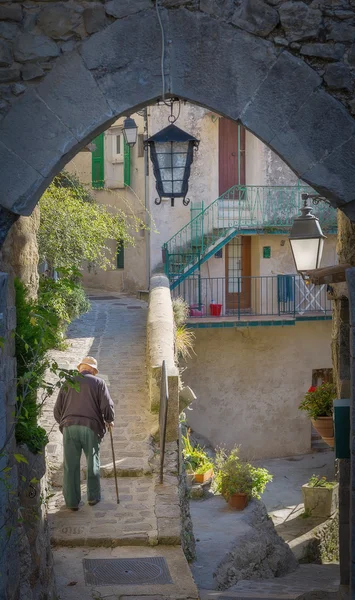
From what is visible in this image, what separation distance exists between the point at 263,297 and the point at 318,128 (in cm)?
1494

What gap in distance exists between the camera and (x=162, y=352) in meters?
10.6

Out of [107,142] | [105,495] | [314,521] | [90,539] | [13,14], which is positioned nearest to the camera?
[13,14]

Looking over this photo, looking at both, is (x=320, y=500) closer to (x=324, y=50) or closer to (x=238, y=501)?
(x=238, y=501)

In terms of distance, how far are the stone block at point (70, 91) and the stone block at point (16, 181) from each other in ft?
1.05

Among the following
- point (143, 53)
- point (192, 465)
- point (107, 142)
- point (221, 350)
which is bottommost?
point (192, 465)

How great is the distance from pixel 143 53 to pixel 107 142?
17.3m

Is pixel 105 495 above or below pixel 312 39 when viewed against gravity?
below

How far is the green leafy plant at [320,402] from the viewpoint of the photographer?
810cm

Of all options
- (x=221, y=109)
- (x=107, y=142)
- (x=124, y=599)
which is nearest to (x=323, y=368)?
(x=107, y=142)

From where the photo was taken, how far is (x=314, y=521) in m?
12.7

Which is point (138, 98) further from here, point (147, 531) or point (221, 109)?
point (147, 531)

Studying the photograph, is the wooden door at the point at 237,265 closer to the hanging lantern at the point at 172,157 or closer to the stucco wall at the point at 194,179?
the stucco wall at the point at 194,179

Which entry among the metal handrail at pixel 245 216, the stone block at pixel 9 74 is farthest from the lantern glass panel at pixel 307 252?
the metal handrail at pixel 245 216

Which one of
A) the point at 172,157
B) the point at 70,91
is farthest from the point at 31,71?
the point at 172,157
